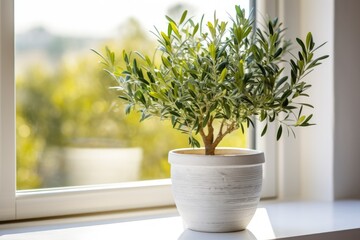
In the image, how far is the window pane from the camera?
125 centimetres

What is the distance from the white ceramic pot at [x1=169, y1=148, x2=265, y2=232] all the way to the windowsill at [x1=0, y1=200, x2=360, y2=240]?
0.11ft

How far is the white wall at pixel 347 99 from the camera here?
4.87 ft

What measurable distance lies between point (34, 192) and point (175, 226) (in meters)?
0.32

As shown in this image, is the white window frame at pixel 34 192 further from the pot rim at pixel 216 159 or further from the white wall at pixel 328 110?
the white wall at pixel 328 110

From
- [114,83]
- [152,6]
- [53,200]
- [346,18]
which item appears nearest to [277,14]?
[346,18]

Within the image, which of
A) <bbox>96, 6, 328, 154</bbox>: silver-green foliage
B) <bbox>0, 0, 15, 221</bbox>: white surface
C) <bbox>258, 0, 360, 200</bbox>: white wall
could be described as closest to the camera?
<bbox>96, 6, 328, 154</bbox>: silver-green foliage

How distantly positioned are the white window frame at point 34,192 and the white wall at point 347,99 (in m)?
0.47

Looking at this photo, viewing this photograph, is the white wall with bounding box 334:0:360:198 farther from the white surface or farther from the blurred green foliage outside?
the white surface

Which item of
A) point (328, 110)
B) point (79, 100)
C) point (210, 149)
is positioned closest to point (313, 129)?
point (328, 110)

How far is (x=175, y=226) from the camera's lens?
1223 millimetres

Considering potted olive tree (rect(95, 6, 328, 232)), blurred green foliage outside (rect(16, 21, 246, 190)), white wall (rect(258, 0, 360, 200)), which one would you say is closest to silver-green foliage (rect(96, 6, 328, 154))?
potted olive tree (rect(95, 6, 328, 232))

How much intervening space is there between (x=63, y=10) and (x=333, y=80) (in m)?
0.71

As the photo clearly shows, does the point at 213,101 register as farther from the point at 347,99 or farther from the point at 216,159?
the point at 347,99

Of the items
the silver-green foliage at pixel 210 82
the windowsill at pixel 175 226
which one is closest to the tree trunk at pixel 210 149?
the silver-green foliage at pixel 210 82
